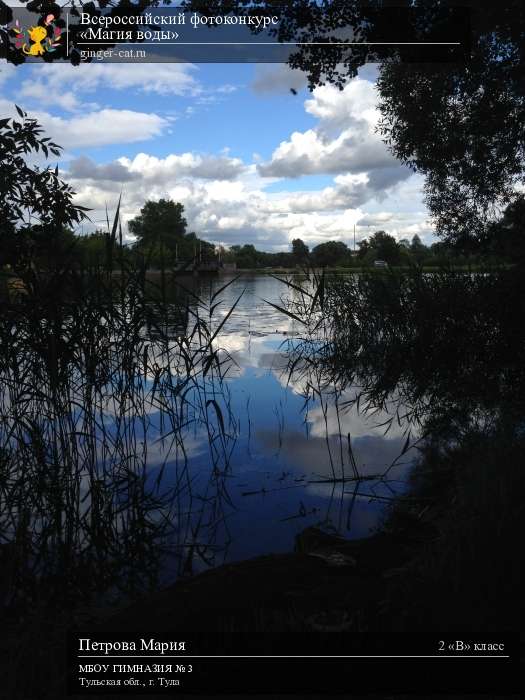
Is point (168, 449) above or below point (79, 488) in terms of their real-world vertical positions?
below

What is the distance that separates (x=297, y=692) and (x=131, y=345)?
343cm

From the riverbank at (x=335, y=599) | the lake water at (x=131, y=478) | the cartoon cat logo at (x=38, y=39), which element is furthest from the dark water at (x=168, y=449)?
the cartoon cat logo at (x=38, y=39)

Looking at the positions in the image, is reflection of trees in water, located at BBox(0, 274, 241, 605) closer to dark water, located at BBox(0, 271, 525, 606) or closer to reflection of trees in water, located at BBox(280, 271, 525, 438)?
dark water, located at BBox(0, 271, 525, 606)

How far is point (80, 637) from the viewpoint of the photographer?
203cm

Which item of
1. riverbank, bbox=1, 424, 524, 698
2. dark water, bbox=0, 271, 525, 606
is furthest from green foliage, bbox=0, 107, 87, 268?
riverbank, bbox=1, 424, 524, 698

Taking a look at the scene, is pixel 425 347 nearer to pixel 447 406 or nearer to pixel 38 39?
pixel 447 406

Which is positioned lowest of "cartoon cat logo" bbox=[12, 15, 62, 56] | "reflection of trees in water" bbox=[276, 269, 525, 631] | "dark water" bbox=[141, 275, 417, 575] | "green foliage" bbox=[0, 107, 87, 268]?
"dark water" bbox=[141, 275, 417, 575]

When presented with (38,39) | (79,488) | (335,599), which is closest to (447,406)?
(79,488)

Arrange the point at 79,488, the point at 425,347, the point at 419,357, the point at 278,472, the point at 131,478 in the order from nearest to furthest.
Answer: the point at 79,488
the point at 131,478
the point at 278,472
the point at 419,357
the point at 425,347

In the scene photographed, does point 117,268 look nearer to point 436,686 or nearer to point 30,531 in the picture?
point 30,531

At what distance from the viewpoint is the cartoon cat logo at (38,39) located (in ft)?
15.2

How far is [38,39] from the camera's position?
4.86m

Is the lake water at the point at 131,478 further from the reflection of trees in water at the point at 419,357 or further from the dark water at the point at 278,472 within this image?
the reflection of trees in water at the point at 419,357

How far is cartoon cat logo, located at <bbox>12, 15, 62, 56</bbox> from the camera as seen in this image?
4.64 metres
